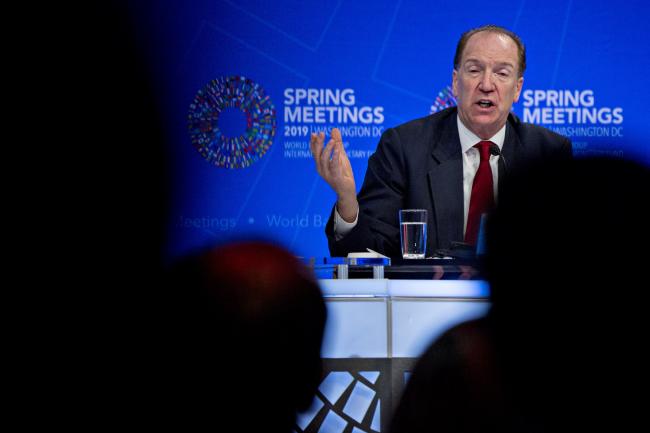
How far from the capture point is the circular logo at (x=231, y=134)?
382 cm

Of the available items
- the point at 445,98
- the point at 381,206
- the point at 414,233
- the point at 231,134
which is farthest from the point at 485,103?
the point at 231,134

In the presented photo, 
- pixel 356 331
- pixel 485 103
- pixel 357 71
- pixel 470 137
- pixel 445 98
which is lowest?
pixel 356 331

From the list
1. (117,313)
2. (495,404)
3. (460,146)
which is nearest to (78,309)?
(117,313)

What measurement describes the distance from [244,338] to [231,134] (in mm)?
3502

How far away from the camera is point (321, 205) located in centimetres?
388

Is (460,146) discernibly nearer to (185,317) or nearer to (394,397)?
(394,397)

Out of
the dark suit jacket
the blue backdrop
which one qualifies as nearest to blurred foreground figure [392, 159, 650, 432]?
the dark suit jacket

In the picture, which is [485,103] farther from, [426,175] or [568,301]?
[568,301]

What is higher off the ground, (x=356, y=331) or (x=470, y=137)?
(x=470, y=137)

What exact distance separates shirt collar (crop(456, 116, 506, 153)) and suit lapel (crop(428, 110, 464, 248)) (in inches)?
1.1

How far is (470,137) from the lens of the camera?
2523 mm

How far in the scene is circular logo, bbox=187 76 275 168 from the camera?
3.82 meters

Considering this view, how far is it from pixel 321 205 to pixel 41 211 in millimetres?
3535

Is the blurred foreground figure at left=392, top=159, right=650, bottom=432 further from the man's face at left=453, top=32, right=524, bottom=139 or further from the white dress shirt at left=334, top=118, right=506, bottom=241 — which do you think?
the man's face at left=453, top=32, right=524, bottom=139
